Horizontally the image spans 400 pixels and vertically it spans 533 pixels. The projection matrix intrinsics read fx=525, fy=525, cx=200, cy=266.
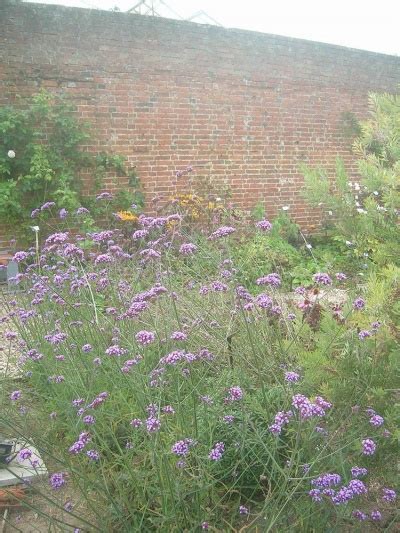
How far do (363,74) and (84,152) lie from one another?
557 centimetres

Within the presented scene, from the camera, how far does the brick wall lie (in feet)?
21.3

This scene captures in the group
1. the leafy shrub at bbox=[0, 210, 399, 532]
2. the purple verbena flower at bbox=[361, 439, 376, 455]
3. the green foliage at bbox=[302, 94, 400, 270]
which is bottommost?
the leafy shrub at bbox=[0, 210, 399, 532]

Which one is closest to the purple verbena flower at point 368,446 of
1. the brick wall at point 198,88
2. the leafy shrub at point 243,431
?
the leafy shrub at point 243,431

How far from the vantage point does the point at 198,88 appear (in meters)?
7.71

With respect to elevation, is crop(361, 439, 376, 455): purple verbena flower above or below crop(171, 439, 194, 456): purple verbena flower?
above

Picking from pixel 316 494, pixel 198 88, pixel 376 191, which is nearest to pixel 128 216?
pixel 198 88

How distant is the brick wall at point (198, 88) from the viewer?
6.50 meters

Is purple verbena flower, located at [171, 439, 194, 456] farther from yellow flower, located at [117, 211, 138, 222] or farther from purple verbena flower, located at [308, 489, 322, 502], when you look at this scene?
yellow flower, located at [117, 211, 138, 222]

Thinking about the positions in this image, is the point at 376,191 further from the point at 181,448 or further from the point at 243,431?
the point at 181,448

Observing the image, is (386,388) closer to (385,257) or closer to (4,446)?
(385,257)

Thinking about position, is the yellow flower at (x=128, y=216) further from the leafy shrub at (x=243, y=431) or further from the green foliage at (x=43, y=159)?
the leafy shrub at (x=243, y=431)

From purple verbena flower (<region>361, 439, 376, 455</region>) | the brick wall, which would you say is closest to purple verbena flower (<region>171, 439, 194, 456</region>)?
purple verbena flower (<region>361, 439, 376, 455</region>)

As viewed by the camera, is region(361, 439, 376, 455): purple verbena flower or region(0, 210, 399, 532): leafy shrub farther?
region(0, 210, 399, 532): leafy shrub

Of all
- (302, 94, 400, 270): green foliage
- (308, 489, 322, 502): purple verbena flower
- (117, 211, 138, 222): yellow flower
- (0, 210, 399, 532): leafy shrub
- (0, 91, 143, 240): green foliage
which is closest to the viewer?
(308, 489, 322, 502): purple verbena flower
